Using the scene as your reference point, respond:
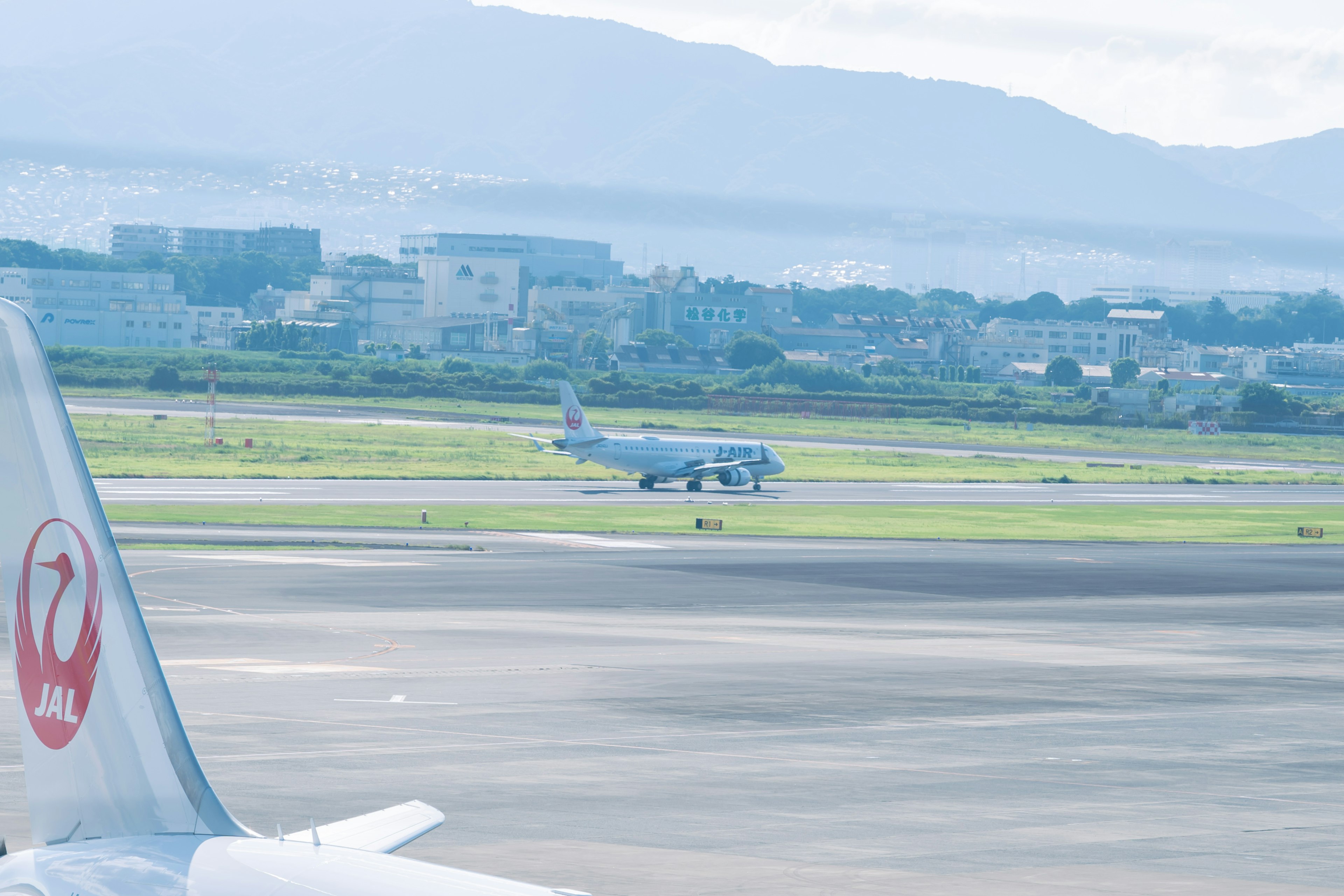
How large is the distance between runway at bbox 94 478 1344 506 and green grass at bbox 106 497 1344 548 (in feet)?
10.7

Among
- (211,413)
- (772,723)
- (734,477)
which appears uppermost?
(211,413)

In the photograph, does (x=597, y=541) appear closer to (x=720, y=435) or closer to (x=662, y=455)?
(x=662, y=455)

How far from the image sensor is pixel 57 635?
8656mm

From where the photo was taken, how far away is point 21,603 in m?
8.85

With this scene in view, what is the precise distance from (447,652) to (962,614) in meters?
19.7

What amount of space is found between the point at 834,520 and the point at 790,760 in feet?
208

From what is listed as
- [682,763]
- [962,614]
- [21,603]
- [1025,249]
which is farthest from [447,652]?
[1025,249]

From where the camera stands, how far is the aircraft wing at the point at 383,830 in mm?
8766

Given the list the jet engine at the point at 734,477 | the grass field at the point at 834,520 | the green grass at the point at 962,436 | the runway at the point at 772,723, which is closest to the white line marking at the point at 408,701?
the runway at the point at 772,723

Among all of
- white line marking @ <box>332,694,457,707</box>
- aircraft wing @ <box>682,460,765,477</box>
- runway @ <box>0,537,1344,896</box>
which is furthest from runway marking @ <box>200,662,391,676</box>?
aircraft wing @ <box>682,460,765,477</box>

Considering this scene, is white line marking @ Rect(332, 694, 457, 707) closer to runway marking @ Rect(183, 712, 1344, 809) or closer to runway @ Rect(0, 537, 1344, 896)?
runway @ Rect(0, 537, 1344, 896)

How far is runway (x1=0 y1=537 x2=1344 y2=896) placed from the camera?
67.2ft

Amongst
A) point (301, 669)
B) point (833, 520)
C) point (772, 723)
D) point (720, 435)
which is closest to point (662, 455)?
point (833, 520)

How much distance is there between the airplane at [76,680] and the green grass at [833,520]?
6812 cm
